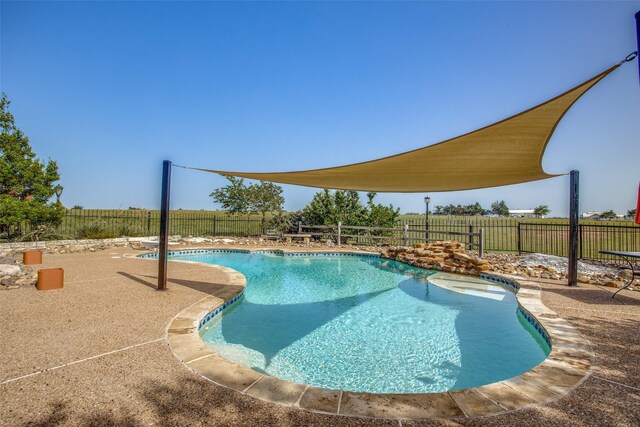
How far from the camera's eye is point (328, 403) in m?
1.80

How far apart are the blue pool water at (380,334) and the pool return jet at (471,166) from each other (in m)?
1.65

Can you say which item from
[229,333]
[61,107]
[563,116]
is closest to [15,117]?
[61,107]

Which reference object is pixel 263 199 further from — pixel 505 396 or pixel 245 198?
pixel 505 396

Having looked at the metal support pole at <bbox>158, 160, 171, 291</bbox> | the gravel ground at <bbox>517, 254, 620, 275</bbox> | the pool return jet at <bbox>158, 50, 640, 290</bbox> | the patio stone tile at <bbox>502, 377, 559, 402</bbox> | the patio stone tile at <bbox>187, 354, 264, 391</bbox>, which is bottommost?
the patio stone tile at <bbox>187, 354, 264, 391</bbox>

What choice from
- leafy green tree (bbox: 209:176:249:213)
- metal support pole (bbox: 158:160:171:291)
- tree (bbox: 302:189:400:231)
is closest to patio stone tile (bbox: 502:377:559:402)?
metal support pole (bbox: 158:160:171:291)

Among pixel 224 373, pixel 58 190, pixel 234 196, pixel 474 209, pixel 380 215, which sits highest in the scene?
pixel 474 209

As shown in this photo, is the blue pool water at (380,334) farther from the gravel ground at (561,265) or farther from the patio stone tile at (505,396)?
the gravel ground at (561,265)

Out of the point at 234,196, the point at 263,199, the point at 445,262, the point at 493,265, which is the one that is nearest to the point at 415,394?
the point at 493,265

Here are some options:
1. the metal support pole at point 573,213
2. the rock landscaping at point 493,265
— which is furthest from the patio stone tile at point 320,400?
the rock landscaping at point 493,265

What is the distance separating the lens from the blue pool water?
2.85 meters

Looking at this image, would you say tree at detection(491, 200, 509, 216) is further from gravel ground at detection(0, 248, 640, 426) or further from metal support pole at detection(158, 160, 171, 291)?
metal support pole at detection(158, 160, 171, 291)

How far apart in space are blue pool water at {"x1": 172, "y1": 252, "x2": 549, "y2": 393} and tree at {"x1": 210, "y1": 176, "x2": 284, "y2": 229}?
8.83m

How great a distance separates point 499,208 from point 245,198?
67856 millimetres

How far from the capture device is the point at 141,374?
2.12 metres
